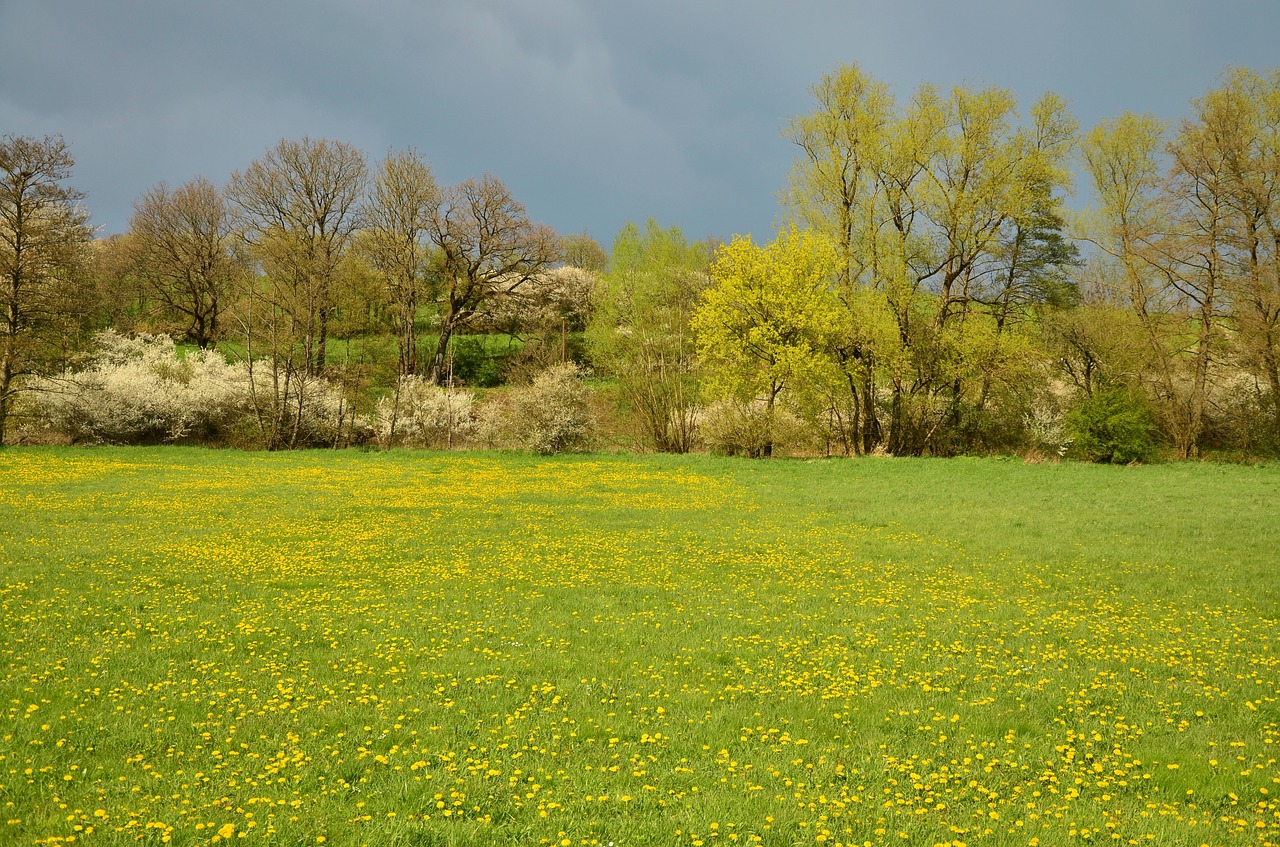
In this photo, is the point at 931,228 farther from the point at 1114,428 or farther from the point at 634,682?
the point at 634,682

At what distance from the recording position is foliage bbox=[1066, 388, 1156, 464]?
2967 centimetres

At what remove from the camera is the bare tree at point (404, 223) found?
39.7 meters

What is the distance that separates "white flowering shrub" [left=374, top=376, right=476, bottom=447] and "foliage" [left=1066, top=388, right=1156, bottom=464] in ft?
101

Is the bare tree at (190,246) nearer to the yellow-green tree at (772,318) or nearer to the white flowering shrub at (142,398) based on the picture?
the white flowering shrub at (142,398)

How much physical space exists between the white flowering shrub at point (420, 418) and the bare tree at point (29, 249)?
15112 millimetres

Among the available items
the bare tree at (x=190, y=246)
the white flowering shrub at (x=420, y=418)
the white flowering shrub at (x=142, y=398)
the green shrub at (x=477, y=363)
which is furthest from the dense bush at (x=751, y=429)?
the bare tree at (x=190, y=246)

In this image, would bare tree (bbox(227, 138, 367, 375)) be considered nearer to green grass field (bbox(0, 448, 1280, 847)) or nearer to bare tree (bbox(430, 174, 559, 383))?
bare tree (bbox(430, 174, 559, 383))

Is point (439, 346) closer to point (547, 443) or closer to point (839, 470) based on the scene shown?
point (547, 443)

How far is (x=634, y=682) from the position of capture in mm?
7586

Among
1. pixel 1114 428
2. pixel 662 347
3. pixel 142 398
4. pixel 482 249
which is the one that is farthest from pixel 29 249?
pixel 1114 428

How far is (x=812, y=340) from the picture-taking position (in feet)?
108

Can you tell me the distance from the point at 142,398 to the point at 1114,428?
45.1 metres

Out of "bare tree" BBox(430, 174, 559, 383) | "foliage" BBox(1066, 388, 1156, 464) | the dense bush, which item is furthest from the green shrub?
"foliage" BBox(1066, 388, 1156, 464)

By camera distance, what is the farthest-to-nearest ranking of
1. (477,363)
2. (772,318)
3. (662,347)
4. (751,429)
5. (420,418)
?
(477,363)
(420,418)
(662,347)
(751,429)
(772,318)
